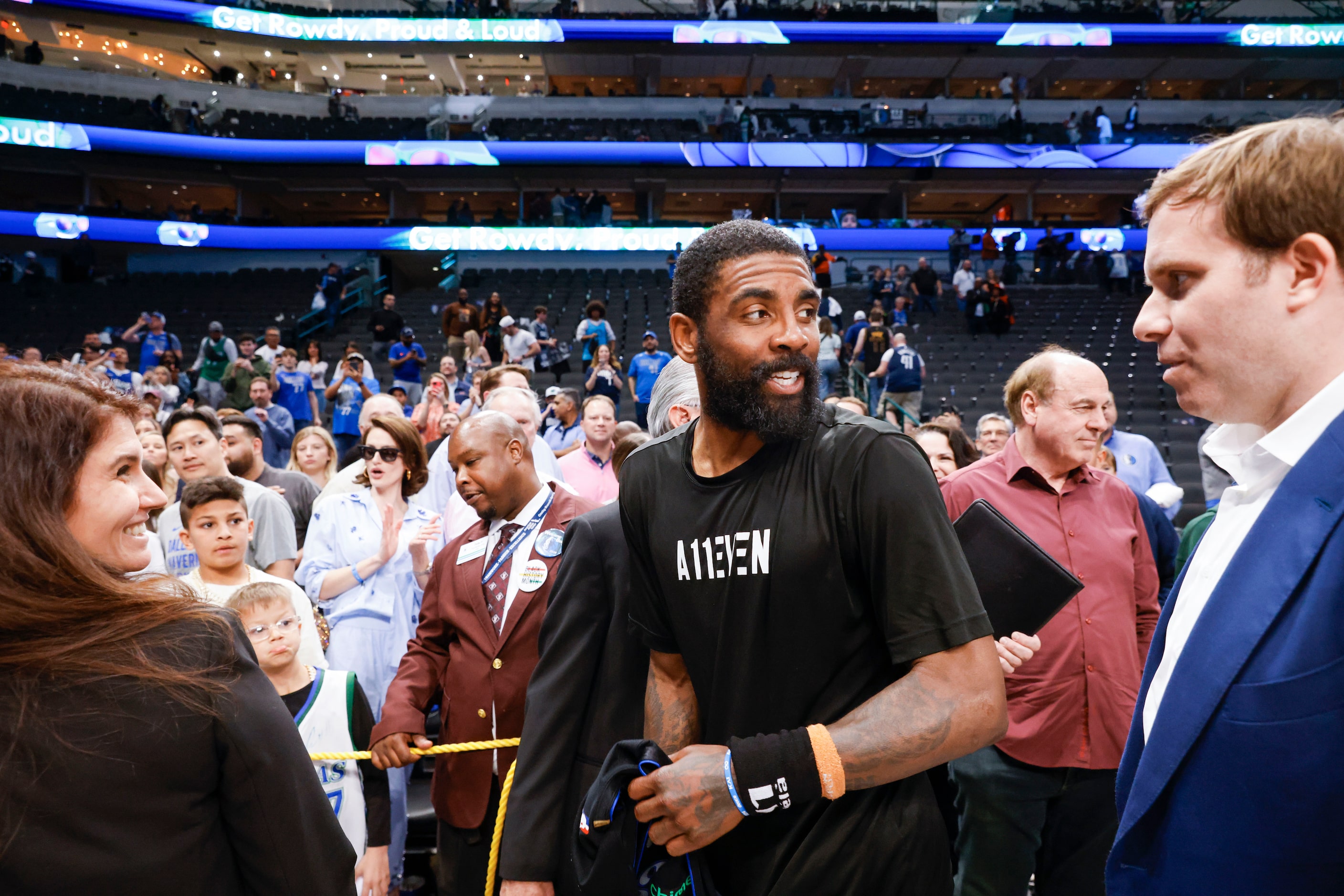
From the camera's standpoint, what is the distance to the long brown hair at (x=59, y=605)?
107cm

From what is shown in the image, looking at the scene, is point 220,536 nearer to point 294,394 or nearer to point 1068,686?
point 1068,686

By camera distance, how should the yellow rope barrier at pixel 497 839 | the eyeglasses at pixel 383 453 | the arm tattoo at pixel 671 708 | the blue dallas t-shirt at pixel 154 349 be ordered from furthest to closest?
the blue dallas t-shirt at pixel 154 349 → the eyeglasses at pixel 383 453 → the yellow rope barrier at pixel 497 839 → the arm tattoo at pixel 671 708

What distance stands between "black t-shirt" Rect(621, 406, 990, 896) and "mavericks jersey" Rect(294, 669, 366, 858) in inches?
63.0

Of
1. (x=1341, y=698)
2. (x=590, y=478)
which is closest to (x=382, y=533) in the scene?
(x=590, y=478)

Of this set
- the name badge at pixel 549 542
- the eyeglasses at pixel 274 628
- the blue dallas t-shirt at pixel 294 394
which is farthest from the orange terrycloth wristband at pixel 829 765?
the blue dallas t-shirt at pixel 294 394

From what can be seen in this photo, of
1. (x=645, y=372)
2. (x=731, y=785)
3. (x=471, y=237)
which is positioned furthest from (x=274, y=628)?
(x=471, y=237)

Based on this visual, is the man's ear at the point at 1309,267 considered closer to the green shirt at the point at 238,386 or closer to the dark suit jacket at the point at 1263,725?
the dark suit jacket at the point at 1263,725

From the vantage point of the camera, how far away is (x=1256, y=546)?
0.99 m

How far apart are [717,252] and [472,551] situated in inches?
60.5

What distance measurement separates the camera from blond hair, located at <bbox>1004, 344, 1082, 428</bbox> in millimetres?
2654

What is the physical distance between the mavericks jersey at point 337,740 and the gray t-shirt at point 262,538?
1.22m

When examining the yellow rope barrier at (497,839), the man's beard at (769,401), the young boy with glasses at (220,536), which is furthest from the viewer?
the young boy with glasses at (220,536)

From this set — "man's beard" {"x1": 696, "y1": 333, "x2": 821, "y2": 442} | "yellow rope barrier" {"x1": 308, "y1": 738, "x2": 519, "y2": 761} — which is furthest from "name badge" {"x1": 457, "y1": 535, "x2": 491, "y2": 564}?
"man's beard" {"x1": 696, "y1": 333, "x2": 821, "y2": 442}

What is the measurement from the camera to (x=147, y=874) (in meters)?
1.10
